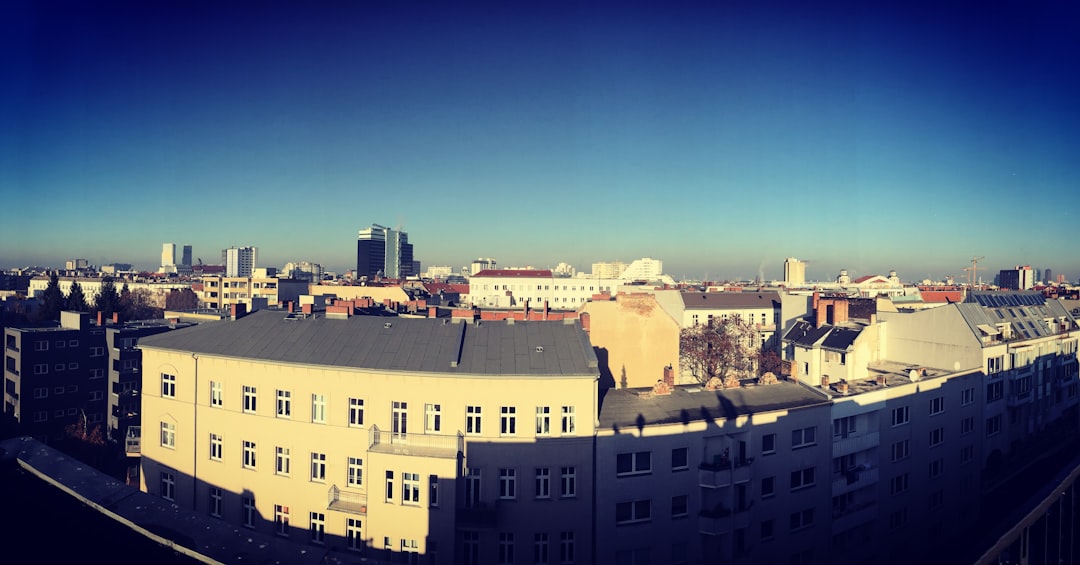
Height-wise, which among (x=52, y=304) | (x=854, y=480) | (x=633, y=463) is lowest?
(x=854, y=480)

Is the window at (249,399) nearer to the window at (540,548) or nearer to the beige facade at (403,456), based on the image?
the beige facade at (403,456)

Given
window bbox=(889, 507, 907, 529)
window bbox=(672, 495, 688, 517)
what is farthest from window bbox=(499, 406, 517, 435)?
window bbox=(889, 507, 907, 529)

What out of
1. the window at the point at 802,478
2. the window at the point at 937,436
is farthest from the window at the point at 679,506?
the window at the point at 937,436

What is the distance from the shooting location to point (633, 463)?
21.0 metres

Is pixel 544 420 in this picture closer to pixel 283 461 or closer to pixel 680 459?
pixel 680 459

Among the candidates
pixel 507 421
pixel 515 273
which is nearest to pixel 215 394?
pixel 507 421

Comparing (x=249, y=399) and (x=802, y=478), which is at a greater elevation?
(x=249, y=399)

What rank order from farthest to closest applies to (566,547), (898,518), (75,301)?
(75,301)
(898,518)
(566,547)

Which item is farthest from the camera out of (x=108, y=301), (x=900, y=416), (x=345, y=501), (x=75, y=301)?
(x=108, y=301)

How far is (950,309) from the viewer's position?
33.3m

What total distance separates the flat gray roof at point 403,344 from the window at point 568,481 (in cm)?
370

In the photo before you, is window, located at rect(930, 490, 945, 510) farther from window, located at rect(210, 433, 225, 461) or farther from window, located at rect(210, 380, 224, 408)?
window, located at rect(210, 380, 224, 408)

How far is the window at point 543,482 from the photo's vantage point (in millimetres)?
20828

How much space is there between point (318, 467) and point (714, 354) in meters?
34.5
